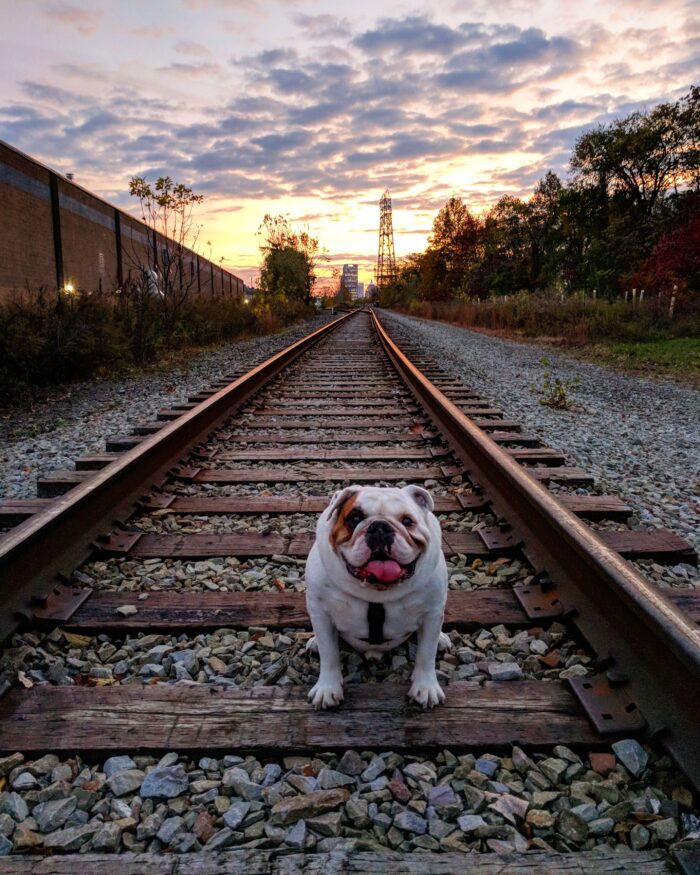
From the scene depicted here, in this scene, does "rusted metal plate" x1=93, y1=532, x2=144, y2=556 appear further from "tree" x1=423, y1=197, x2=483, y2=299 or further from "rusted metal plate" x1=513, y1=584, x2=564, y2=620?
"tree" x1=423, y1=197, x2=483, y2=299

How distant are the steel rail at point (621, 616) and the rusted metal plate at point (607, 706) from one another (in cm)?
2

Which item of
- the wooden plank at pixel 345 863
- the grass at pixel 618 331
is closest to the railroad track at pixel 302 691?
the wooden plank at pixel 345 863

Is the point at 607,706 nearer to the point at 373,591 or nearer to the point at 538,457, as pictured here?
the point at 373,591

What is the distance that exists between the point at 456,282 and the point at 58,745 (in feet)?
173

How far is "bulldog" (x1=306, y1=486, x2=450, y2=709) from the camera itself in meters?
1.72

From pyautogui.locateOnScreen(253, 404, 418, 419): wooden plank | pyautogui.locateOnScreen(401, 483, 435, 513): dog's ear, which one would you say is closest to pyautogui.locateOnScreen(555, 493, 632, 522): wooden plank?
pyautogui.locateOnScreen(401, 483, 435, 513): dog's ear

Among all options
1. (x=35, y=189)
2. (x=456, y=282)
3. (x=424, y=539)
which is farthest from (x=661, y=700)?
(x=456, y=282)

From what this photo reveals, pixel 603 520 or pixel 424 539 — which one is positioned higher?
pixel 424 539

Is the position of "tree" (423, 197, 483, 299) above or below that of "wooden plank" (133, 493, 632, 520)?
above

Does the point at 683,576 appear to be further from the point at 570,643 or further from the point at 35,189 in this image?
the point at 35,189

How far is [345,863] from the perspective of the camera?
129cm

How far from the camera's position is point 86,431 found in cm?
557

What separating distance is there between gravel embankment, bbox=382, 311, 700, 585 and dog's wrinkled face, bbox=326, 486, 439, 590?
4.49 feet

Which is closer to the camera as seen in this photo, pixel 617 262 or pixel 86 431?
pixel 86 431
